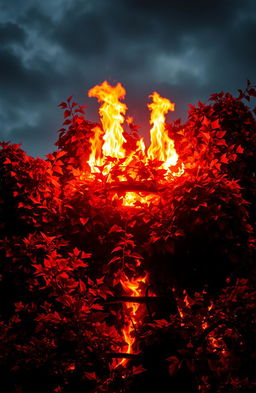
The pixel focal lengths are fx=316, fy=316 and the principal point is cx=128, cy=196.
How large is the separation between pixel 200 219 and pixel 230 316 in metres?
1.10

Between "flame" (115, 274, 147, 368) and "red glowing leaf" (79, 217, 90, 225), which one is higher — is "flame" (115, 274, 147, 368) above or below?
below

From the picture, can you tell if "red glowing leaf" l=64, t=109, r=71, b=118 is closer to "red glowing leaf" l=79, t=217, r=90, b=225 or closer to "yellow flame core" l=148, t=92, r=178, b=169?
"yellow flame core" l=148, t=92, r=178, b=169

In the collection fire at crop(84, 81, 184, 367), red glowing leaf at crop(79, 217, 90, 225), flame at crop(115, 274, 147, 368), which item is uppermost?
fire at crop(84, 81, 184, 367)

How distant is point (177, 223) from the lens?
3.75 metres

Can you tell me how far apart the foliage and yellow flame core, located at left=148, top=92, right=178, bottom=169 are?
44.7 inches

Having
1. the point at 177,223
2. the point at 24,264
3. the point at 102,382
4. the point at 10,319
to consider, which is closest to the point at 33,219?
the point at 24,264

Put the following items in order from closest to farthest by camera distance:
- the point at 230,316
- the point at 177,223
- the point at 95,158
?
the point at 230,316 → the point at 177,223 → the point at 95,158

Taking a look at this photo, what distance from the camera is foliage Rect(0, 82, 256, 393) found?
11.2 ft

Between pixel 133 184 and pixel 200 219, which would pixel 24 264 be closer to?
pixel 133 184

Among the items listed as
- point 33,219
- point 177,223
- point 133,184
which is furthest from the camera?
point 133,184

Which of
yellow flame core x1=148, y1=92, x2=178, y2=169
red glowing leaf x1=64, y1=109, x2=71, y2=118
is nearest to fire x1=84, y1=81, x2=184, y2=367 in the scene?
yellow flame core x1=148, y1=92, x2=178, y2=169

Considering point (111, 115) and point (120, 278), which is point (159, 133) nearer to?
point (111, 115)

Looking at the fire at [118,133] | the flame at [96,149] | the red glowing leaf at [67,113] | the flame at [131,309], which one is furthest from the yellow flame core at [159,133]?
the flame at [131,309]

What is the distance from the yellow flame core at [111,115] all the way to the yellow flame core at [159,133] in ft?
1.94
